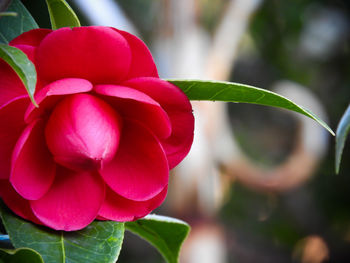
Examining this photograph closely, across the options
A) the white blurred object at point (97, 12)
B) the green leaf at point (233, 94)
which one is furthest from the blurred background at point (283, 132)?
the green leaf at point (233, 94)

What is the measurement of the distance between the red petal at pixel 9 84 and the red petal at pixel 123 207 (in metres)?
0.08

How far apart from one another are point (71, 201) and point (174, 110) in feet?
0.29

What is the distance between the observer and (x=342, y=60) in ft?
14.1

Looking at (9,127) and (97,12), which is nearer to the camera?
(9,127)

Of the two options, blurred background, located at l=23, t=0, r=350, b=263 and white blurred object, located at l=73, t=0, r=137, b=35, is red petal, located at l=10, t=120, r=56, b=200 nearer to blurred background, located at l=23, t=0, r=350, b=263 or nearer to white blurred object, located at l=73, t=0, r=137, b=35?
white blurred object, located at l=73, t=0, r=137, b=35

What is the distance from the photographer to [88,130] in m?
0.33

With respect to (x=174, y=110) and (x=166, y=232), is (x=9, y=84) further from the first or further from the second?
(x=166, y=232)

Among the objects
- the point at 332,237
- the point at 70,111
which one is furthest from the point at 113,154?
the point at 332,237

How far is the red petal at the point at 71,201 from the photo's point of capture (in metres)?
0.33

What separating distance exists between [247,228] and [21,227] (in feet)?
13.9

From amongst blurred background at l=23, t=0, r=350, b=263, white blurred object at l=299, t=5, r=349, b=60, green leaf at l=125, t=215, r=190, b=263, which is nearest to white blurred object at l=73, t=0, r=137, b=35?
green leaf at l=125, t=215, r=190, b=263

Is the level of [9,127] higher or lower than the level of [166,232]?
higher

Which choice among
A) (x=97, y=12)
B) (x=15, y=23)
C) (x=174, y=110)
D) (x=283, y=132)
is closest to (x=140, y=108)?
(x=174, y=110)

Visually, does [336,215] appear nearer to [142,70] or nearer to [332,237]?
[332,237]
